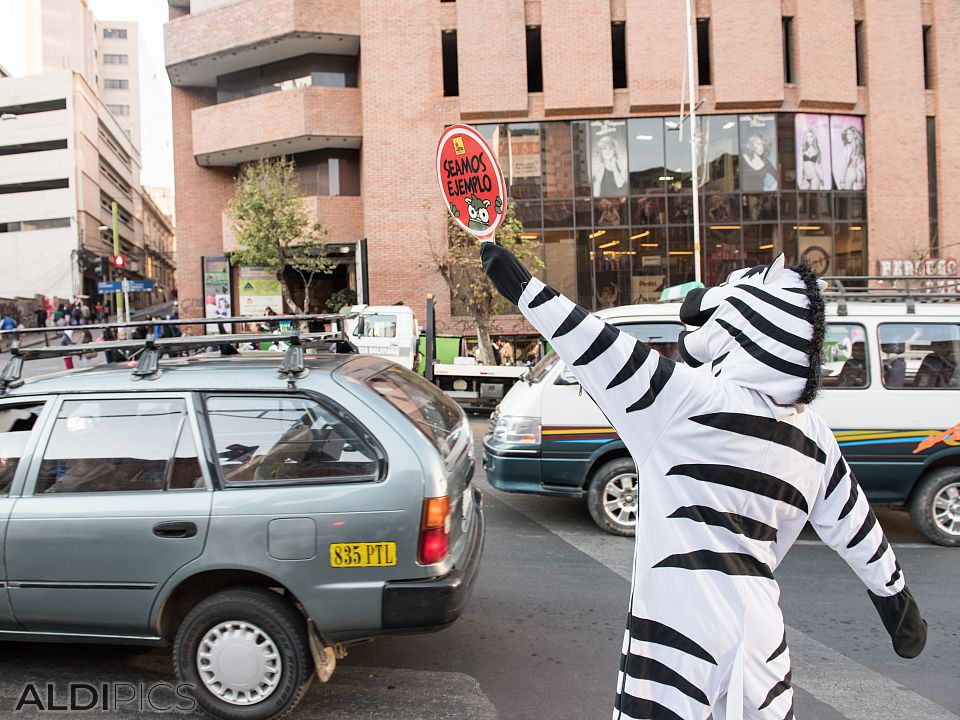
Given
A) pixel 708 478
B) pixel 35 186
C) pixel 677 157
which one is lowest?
pixel 708 478

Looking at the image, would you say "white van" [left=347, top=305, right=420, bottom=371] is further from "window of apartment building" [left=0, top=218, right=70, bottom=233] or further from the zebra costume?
"window of apartment building" [left=0, top=218, right=70, bottom=233]

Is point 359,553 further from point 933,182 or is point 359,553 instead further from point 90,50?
point 90,50

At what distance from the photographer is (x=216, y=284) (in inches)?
1103

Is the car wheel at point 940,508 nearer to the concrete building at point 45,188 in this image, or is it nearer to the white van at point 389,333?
the white van at point 389,333

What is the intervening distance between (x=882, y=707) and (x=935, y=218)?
2709 centimetres

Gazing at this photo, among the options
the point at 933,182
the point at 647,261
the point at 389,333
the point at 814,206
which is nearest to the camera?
the point at 389,333

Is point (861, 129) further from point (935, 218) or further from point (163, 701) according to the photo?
point (163, 701)

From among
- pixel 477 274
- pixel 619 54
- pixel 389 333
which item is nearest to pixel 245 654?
pixel 389 333

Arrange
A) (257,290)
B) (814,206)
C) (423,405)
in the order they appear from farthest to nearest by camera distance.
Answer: (257,290), (814,206), (423,405)

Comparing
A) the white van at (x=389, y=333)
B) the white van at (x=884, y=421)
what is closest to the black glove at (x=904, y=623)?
the white van at (x=884, y=421)

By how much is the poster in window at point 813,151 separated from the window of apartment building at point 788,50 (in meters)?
1.56

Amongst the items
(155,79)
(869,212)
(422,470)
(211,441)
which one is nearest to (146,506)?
(211,441)

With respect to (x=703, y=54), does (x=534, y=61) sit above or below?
above

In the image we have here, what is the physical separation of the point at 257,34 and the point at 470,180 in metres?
25.9
